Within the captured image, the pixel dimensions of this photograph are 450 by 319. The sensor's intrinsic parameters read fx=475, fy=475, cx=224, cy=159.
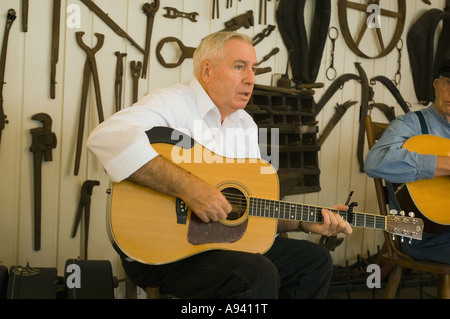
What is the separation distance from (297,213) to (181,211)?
54cm

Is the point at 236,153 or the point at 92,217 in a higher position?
the point at 236,153

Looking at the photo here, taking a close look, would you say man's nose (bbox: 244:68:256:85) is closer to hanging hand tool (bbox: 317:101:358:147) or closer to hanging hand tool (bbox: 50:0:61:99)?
hanging hand tool (bbox: 50:0:61:99)

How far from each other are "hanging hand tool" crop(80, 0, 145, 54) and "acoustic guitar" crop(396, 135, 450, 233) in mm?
1737

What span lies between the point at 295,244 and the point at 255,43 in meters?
1.68

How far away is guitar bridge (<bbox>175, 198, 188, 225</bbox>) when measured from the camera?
6.15ft

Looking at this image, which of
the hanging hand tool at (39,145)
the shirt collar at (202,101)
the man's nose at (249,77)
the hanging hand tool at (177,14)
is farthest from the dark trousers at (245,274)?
the hanging hand tool at (177,14)

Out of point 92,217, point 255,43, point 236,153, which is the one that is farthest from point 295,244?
point 255,43

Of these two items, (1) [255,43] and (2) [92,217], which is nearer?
(2) [92,217]

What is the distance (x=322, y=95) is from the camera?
373 cm

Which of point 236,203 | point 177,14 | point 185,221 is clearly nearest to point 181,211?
point 185,221

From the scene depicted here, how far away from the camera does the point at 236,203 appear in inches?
79.4
